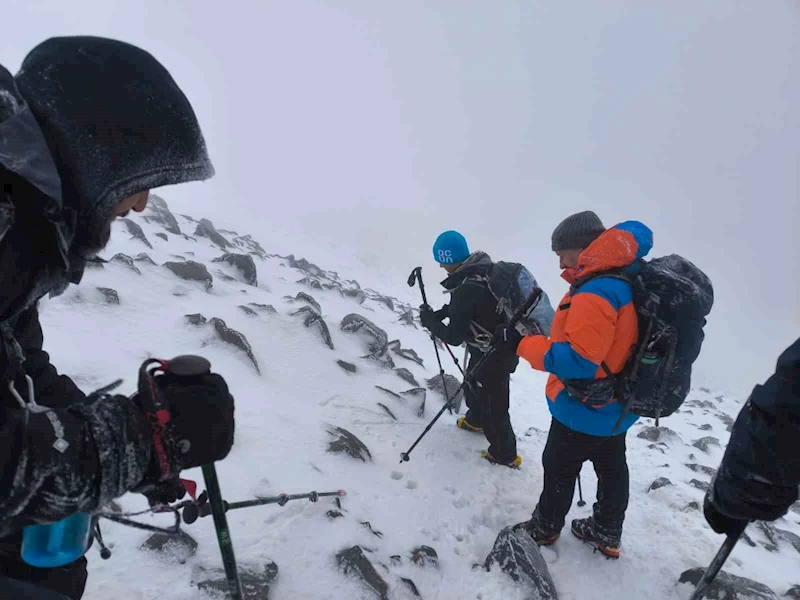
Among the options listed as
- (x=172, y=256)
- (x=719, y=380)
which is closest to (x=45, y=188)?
(x=172, y=256)

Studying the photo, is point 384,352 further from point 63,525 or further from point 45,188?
point 45,188

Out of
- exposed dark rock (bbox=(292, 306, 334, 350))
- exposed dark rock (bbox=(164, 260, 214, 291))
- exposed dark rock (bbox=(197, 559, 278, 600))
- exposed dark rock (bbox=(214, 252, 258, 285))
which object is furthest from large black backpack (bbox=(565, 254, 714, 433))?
exposed dark rock (bbox=(214, 252, 258, 285))

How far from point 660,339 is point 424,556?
3062mm

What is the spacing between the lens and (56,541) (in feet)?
6.35

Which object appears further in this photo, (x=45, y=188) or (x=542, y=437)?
(x=542, y=437)

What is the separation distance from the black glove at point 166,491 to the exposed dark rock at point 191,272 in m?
8.76

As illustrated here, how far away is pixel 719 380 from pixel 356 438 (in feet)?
142

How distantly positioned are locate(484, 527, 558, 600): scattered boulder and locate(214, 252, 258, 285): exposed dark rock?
10879 mm

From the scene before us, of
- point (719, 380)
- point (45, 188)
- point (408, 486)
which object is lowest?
point (719, 380)

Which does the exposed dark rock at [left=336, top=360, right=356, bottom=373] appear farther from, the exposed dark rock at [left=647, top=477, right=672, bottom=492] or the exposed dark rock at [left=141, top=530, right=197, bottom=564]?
the exposed dark rock at [left=647, top=477, right=672, bottom=492]

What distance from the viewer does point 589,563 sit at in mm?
4559

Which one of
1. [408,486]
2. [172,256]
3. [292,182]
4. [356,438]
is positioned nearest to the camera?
[408,486]

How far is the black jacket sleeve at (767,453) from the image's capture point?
2.11m

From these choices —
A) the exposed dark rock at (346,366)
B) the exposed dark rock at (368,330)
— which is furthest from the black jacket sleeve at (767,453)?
the exposed dark rock at (368,330)
